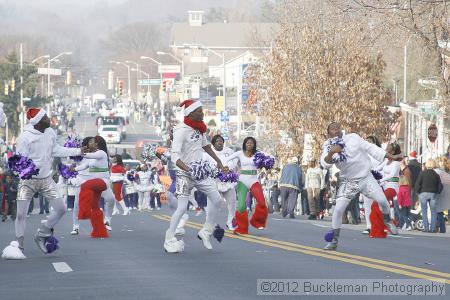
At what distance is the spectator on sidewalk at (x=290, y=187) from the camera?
1489 inches

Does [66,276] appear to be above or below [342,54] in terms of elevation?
below

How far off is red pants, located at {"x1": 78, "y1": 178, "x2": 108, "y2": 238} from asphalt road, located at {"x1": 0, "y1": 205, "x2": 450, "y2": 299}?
0.50 m

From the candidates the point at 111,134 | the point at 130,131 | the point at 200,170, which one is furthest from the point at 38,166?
the point at 130,131

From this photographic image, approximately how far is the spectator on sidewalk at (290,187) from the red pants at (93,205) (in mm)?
14553

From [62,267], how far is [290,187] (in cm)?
2241

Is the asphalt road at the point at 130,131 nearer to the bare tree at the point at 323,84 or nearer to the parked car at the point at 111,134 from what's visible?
the parked car at the point at 111,134

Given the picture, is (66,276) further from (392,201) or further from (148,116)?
(148,116)

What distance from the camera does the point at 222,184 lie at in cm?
2495

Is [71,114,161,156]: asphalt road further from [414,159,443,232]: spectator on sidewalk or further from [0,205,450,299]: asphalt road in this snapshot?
[0,205,450,299]: asphalt road

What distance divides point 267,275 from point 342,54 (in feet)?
125

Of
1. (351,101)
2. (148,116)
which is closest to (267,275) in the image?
(351,101)

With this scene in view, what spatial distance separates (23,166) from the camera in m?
17.6

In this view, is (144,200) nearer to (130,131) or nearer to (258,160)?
(258,160)

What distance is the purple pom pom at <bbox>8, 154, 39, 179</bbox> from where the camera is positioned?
17562 millimetres
